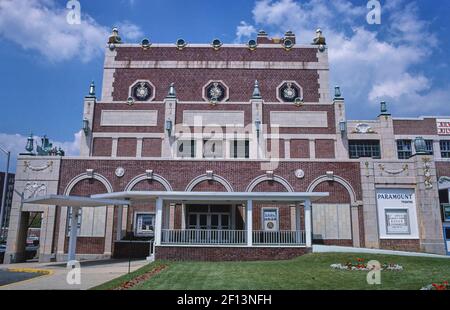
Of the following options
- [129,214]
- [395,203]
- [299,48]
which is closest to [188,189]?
[129,214]

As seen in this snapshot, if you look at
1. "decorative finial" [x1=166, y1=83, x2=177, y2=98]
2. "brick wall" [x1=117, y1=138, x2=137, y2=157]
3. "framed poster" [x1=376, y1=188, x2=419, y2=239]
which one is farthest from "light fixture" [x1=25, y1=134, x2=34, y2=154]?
"framed poster" [x1=376, y1=188, x2=419, y2=239]

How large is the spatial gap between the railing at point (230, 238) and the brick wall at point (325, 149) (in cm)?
894

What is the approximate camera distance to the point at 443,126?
34094mm

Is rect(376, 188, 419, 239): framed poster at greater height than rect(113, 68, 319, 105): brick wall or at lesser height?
lesser

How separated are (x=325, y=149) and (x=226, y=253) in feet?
43.4

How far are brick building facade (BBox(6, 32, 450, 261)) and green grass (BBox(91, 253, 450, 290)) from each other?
196 inches

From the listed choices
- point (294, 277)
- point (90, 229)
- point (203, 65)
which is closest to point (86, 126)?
point (90, 229)

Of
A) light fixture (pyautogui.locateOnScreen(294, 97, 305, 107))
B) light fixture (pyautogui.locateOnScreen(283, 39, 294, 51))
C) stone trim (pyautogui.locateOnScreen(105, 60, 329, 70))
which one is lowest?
light fixture (pyautogui.locateOnScreen(294, 97, 305, 107))

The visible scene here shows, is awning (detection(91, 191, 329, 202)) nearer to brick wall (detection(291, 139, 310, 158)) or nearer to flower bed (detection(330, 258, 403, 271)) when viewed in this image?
flower bed (detection(330, 258, 403, 271))

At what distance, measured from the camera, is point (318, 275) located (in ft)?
44.9

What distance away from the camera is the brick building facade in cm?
2347

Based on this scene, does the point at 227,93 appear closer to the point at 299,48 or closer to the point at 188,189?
the point at 299,48

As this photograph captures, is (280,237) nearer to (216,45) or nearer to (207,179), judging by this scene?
(207,179)

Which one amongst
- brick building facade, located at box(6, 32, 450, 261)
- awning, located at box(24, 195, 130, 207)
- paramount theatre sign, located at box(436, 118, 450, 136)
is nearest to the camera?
awning, located at box(24, 195, 130, 207)
